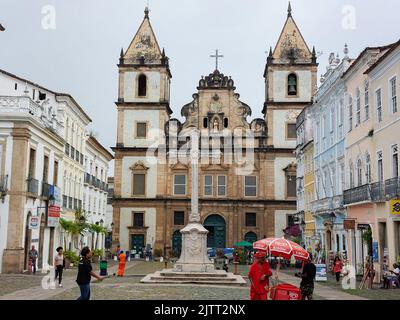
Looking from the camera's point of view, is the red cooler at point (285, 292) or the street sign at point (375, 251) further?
the street sign at point (375, 251)

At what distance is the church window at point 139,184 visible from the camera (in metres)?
50.8

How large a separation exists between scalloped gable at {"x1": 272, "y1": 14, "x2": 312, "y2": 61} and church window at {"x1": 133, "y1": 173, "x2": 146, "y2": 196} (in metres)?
15.5

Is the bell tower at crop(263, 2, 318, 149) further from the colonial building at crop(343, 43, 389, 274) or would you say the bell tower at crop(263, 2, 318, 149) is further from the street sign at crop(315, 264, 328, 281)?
the street sign at crop(315, 264, 328, 281)

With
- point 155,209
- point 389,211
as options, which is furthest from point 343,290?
point 155,209

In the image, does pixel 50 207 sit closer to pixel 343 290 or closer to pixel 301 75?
pixel 343 290

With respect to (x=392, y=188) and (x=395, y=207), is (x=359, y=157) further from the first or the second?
(x=395, y=207)

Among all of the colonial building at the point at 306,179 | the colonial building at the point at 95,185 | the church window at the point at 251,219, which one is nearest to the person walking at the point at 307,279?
the colonial building at the point at 306,179

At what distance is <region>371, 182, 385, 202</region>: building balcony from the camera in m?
23.1

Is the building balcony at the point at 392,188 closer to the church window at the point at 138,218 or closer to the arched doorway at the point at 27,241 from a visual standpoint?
the arched doorway at the point at 27,241

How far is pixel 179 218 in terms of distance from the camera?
166ft

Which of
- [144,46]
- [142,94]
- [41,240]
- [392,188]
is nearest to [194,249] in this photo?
[392,188]

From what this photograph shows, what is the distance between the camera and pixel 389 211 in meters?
22.5

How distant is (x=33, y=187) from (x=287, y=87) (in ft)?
92.8
